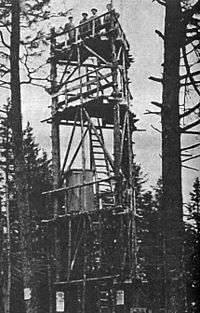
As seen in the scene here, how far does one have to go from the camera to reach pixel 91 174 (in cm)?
2241

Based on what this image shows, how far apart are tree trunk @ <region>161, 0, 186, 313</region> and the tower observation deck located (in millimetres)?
13226

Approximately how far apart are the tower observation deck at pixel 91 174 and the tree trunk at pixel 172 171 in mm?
13226

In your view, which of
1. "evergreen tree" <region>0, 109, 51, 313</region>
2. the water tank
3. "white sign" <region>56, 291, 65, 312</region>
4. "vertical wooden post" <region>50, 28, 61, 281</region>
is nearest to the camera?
"white sign" <region>56, 291, 65, 312</region>

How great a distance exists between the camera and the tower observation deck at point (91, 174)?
21.6m

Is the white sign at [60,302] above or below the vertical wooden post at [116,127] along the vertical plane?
below

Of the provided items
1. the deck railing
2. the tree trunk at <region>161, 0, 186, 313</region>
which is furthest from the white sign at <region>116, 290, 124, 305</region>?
the tree trunk at <region>161, 0, 186, 313</region>

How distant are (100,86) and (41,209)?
2060 cm

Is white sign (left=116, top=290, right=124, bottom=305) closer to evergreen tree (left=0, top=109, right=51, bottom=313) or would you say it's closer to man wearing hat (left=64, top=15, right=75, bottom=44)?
man wearing hat (left=64, top=15, right=75, bottom=44)

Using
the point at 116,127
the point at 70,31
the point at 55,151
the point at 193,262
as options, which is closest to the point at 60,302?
the point at 55,151

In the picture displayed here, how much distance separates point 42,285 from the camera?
4034 cm

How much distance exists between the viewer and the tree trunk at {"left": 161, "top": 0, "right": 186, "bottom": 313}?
24.4 ft

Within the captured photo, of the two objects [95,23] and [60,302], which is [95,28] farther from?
[60,302]

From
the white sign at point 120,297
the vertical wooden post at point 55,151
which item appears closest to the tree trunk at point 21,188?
the white sign at point 120,297

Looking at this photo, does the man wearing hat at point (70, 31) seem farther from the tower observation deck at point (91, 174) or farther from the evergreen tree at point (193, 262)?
the evergreen tree at point (193, 262)
